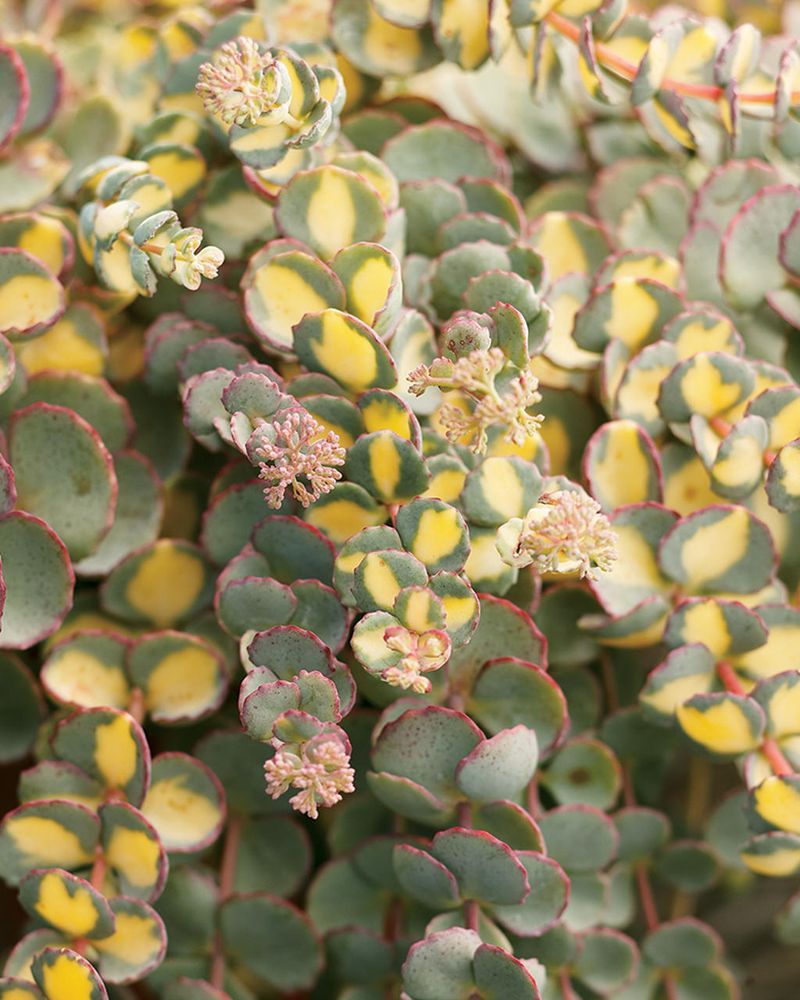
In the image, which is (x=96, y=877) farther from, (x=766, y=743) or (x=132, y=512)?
(x=766, y=743)

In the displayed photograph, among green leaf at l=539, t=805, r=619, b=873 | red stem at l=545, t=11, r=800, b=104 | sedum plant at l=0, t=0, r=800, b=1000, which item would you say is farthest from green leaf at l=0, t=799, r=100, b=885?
red stem at l=545, t=11, r=800, b=104

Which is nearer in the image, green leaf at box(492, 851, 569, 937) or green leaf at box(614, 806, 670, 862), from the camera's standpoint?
green leaf at box(492, 851, 569, 937)

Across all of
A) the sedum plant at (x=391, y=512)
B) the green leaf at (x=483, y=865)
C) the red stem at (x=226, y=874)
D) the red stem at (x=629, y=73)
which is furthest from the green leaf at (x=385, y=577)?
the red stem at (x=629, y=73)

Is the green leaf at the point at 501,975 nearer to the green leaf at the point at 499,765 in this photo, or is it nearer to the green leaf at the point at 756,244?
the green leaf at the point at 499,765

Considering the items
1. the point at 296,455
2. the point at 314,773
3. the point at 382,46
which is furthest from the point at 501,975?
the point at 382,46

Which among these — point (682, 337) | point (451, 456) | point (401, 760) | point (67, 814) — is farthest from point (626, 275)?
point (67, 814)

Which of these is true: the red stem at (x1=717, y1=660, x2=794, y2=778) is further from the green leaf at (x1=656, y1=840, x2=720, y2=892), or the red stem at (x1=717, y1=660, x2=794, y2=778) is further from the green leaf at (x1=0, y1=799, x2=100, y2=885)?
the green leaf at (x1=0, y1=799, x2=100, y2=885)

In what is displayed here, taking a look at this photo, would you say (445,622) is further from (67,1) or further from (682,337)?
(67,1)
